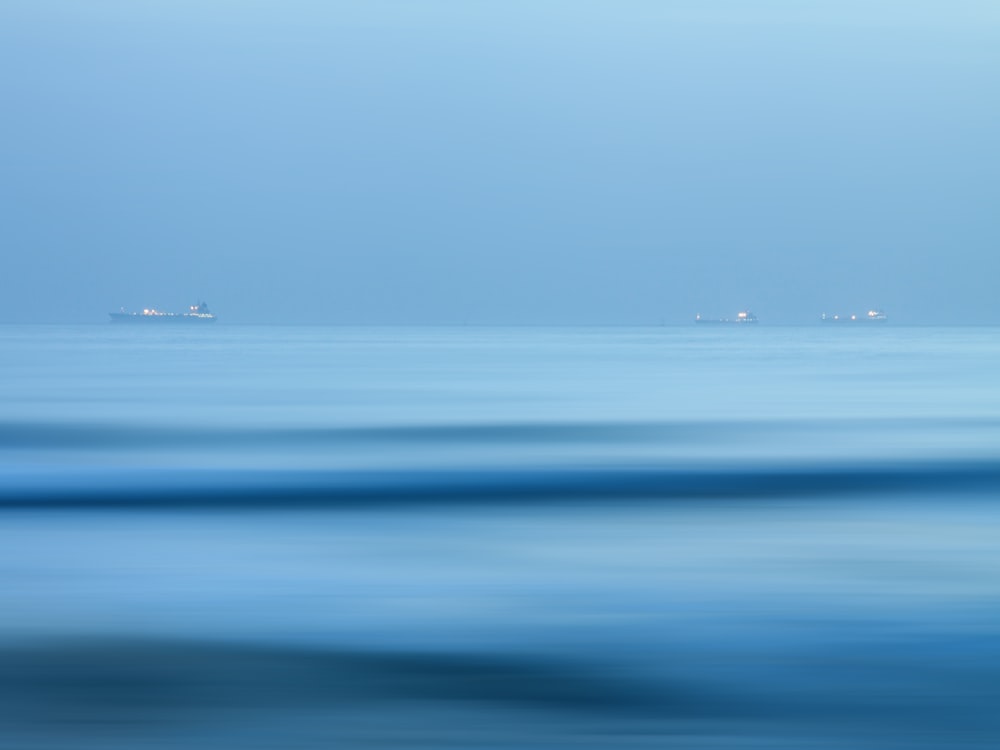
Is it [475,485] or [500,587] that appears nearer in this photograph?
[500,587]

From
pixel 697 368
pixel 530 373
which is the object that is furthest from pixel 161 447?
pixel 697 368

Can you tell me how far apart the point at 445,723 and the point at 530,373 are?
34.8 meters

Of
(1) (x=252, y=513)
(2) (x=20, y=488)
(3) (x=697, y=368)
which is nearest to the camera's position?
(1) (x=252, y=513)

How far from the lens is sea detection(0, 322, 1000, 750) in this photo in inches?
239

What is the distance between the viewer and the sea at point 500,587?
608 centimetres

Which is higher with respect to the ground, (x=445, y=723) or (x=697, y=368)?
(x=697, y=368)

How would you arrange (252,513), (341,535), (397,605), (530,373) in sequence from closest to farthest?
(397,605) → (341,535) → (252,513) → (530,373)

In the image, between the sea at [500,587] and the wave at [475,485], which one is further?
the wave at [475,485]

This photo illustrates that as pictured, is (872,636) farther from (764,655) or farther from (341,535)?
(341,535)

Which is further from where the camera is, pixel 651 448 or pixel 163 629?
pixel 651 448

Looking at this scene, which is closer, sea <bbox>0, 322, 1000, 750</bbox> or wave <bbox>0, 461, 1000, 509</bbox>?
sea <bbox>0, 322, 1000, 750</bbox>

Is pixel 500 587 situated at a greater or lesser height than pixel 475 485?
lesser

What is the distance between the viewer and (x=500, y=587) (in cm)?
900

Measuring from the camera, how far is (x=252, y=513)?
12.8 metres
